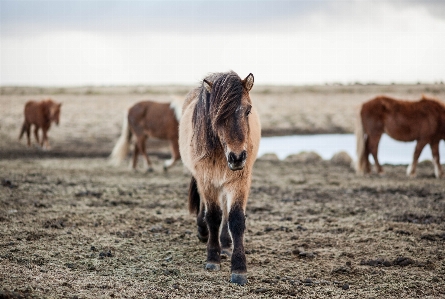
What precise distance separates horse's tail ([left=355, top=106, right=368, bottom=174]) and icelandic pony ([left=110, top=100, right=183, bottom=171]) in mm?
4306

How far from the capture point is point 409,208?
6.80 m

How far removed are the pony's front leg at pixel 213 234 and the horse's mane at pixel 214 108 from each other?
554 mm

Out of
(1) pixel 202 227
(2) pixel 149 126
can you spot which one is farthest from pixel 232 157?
(2) pixel 149 126

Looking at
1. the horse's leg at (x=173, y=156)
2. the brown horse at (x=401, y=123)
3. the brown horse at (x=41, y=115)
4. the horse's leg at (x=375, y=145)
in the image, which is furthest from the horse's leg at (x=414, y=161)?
the brown horse at (x=41, y=115)

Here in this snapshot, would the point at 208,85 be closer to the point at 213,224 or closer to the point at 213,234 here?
the point at 213,224

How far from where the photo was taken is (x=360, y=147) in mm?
11148

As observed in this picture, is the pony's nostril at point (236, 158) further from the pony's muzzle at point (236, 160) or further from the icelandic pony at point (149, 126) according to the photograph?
the icelandic pony at point (149, 126)

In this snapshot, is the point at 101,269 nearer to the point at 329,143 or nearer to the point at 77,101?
the point at 329,143

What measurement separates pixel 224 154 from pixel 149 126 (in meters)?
8.22

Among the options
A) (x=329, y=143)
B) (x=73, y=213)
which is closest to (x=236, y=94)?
(x=73, y=213)

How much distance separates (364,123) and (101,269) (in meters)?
8.48

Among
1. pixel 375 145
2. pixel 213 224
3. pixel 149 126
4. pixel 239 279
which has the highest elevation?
pixel 149 126

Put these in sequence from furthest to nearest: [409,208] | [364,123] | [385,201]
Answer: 1. [364,123]
2. [385,201]
3. [409,208]

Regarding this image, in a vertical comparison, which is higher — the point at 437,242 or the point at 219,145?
the point at 219,145
